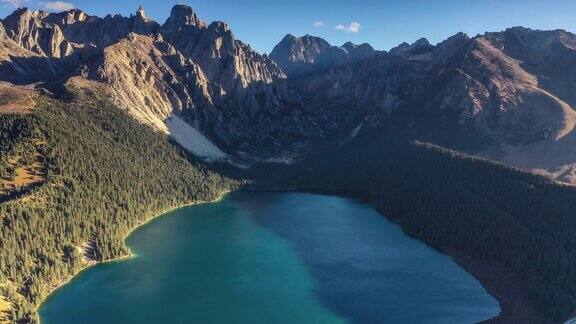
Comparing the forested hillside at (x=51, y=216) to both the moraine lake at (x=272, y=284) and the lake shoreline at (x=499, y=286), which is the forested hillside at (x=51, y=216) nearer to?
the lake shoreline at (x=499, y=286)

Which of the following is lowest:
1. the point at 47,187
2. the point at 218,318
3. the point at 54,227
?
the point at 218,318

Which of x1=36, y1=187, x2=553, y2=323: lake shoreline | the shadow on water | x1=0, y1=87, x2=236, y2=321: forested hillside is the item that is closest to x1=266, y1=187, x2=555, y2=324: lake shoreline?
x1=36, y1=187, x2=553, y2=323: lake shoreline

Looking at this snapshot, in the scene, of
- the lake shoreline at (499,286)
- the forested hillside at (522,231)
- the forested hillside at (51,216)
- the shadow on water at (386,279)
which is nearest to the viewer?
the lake shoreline at (499,286)

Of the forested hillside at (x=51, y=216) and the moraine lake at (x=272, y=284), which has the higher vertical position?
the forested hillside at (x=51, y=216)

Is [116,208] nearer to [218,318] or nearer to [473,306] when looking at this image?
[218,318]

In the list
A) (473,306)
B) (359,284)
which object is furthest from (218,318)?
(473,306)

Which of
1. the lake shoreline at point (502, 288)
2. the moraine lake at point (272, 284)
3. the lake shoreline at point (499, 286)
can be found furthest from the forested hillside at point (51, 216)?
the lake shoreline at point (502, 288)

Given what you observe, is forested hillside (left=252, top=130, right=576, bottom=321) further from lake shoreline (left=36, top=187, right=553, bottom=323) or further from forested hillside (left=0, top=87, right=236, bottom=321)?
forested hillside (left=0, top=87, right=236, bottom=321)
